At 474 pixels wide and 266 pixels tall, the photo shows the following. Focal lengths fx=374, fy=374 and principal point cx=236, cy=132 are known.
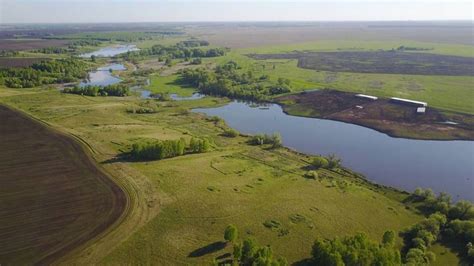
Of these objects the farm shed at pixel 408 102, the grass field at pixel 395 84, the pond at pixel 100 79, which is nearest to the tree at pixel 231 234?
the farm shed at pixel 408 102

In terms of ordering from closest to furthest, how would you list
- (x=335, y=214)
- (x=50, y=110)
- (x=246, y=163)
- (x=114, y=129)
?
(x=335, y=214) → (x=246, y=163) → (x=114, y=129) → (x=50, y=110)

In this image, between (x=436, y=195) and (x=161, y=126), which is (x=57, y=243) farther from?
(x=436, y=195)

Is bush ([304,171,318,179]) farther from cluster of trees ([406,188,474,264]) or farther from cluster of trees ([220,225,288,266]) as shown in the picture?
cluster of trees ([220,225,288,266])

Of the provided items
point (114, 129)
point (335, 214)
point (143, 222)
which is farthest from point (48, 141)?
point (335, 214)

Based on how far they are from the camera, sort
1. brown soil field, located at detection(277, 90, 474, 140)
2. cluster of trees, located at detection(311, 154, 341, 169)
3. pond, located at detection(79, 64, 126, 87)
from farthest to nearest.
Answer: pond, located at detection(79, 64, 126, 87) < brown soil field, located at detection(277, 90, 474, 140) < cluster of trees, located at detection(311, 154, 341, 169)

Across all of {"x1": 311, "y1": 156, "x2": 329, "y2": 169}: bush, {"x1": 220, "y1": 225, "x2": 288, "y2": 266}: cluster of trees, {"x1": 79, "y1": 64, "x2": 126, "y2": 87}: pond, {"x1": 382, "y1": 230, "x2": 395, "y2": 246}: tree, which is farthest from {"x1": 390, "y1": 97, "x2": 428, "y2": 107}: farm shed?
{"x1": 79, "y1": 64, "x2": 126, "y2": 87}: pond

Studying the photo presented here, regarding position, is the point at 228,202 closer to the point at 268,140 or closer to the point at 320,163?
the point at 320,163

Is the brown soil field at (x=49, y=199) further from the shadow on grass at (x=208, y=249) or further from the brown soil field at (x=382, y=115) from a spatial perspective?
the brown soil field at (x=382, y=115)

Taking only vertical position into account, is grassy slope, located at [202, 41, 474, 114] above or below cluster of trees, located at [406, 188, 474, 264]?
above
